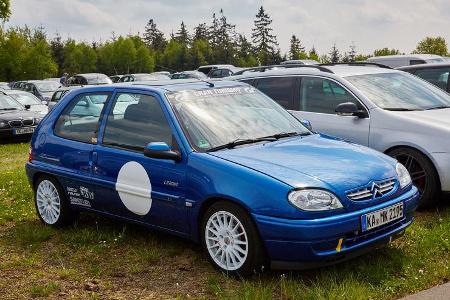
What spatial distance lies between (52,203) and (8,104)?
36.6 ft

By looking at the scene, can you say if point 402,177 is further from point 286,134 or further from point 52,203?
point 52,203

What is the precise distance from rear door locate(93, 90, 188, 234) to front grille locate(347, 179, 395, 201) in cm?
144

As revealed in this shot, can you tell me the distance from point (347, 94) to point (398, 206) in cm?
280

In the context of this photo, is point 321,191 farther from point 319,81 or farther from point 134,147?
point 319,81

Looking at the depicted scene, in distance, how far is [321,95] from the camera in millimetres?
7844

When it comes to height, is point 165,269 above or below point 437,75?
below

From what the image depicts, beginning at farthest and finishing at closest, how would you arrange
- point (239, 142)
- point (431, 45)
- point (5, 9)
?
point (431, 45) → point (5, 9) → point (239, 142)

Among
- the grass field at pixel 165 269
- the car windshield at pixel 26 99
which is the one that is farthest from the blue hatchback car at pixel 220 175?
the car windshield at pixel 26 99

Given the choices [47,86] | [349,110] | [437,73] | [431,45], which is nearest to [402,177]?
[349,110]

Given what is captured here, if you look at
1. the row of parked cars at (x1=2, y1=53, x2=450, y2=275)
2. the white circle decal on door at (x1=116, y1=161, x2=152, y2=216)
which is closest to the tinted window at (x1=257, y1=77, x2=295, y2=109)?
the row of parked cars at (x1=2, y1=53, x2=450, y2=275)

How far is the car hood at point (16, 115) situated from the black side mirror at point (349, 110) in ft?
36.3

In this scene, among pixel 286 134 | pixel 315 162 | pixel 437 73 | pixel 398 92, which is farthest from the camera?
pixel 437 73

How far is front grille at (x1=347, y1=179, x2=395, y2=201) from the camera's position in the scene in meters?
4.59

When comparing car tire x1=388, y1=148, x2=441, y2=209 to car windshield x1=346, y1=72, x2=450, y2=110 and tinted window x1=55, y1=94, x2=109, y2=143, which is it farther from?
tinted window x1=55, y1=94, x2=109, y2=143
